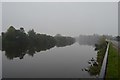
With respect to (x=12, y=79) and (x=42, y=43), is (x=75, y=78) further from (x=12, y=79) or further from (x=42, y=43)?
(x=42, y=43)

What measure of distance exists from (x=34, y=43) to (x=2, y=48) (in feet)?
54.8

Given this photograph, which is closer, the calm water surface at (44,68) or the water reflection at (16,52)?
the calm water surface at (44,68)

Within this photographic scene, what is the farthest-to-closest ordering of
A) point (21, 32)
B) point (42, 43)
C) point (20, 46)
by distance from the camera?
point (42, 43) < point (21, 32) < point (20, 46)

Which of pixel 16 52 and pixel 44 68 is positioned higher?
pixel 16 52

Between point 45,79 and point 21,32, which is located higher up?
point 21,32

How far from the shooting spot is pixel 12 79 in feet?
69.1

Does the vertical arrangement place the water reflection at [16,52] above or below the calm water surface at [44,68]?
above

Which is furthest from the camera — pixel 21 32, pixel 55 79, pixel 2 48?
pixel 21 32

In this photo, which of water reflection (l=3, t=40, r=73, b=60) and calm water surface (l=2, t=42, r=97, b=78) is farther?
water reflection (l=3, t=40, r=73, b=60)

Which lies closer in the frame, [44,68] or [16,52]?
[44,68]

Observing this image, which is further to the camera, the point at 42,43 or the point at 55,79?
the point at 42,43

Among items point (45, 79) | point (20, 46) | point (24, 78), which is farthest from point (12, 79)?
point (20, 46)

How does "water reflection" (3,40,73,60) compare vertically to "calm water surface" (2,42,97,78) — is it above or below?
above

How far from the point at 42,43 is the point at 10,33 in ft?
60.2
